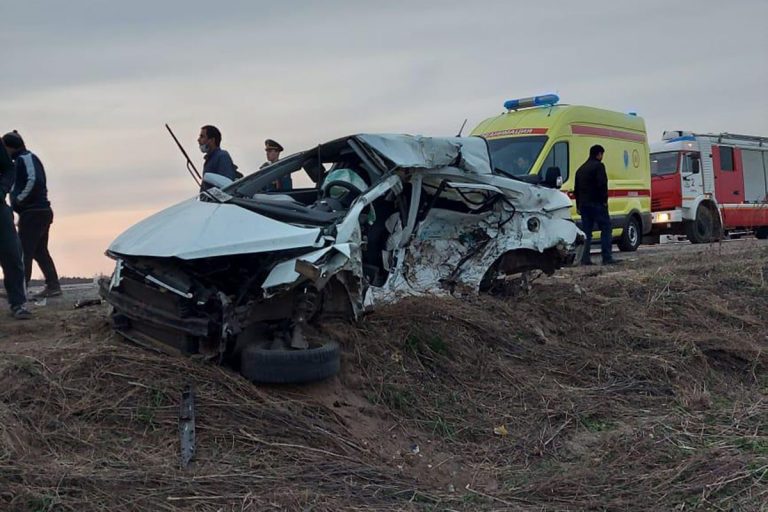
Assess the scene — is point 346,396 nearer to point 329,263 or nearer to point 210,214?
point 329,263

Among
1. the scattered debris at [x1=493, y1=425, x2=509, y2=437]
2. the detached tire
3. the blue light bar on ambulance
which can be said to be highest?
the blue light bar on ambulance

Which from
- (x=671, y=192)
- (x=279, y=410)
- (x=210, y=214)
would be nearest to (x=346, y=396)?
(x=279, y=410)

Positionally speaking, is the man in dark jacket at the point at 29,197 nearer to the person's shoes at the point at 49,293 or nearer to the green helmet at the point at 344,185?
the person's shoes at the point at 49,293

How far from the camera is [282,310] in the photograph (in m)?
4.55

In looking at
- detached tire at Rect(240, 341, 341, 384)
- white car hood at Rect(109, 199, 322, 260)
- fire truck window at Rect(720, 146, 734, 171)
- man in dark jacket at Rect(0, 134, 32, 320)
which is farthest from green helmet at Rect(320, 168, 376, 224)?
fire truck window at Rect(720, 146, 734, 171)

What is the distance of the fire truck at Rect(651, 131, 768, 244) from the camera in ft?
55.3

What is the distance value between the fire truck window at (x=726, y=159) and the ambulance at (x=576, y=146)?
15.0 feet

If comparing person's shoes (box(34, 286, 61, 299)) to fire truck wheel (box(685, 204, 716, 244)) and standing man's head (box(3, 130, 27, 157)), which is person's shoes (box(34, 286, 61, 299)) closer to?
standing man's head (box(3, 130, 27, 157))

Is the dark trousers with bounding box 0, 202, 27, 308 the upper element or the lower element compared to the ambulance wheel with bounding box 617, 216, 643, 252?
upper

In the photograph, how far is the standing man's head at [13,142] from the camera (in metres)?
7.35

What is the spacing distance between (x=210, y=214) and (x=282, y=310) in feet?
2.44

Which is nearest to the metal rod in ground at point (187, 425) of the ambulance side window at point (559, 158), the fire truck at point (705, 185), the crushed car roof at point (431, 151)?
the crushed car roof at point (431, 151)

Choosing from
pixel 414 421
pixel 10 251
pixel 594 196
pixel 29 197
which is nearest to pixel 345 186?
pixel 414 421

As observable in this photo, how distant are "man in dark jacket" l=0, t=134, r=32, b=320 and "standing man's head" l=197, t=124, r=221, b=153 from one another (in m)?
1.85
